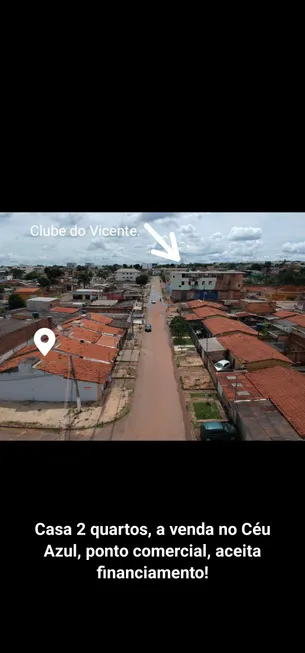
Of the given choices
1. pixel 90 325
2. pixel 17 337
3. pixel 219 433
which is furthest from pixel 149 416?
pixel 17 337

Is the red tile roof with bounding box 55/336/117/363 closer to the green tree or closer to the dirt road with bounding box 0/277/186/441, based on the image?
the dirt road with bounding box 0/277/186/441

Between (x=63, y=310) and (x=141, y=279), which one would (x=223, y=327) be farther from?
(x=141, y=279)

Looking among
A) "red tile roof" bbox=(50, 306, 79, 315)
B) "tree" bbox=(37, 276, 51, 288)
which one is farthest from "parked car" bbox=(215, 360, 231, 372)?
"tree" bbox=(37, 276, 51, 288)
